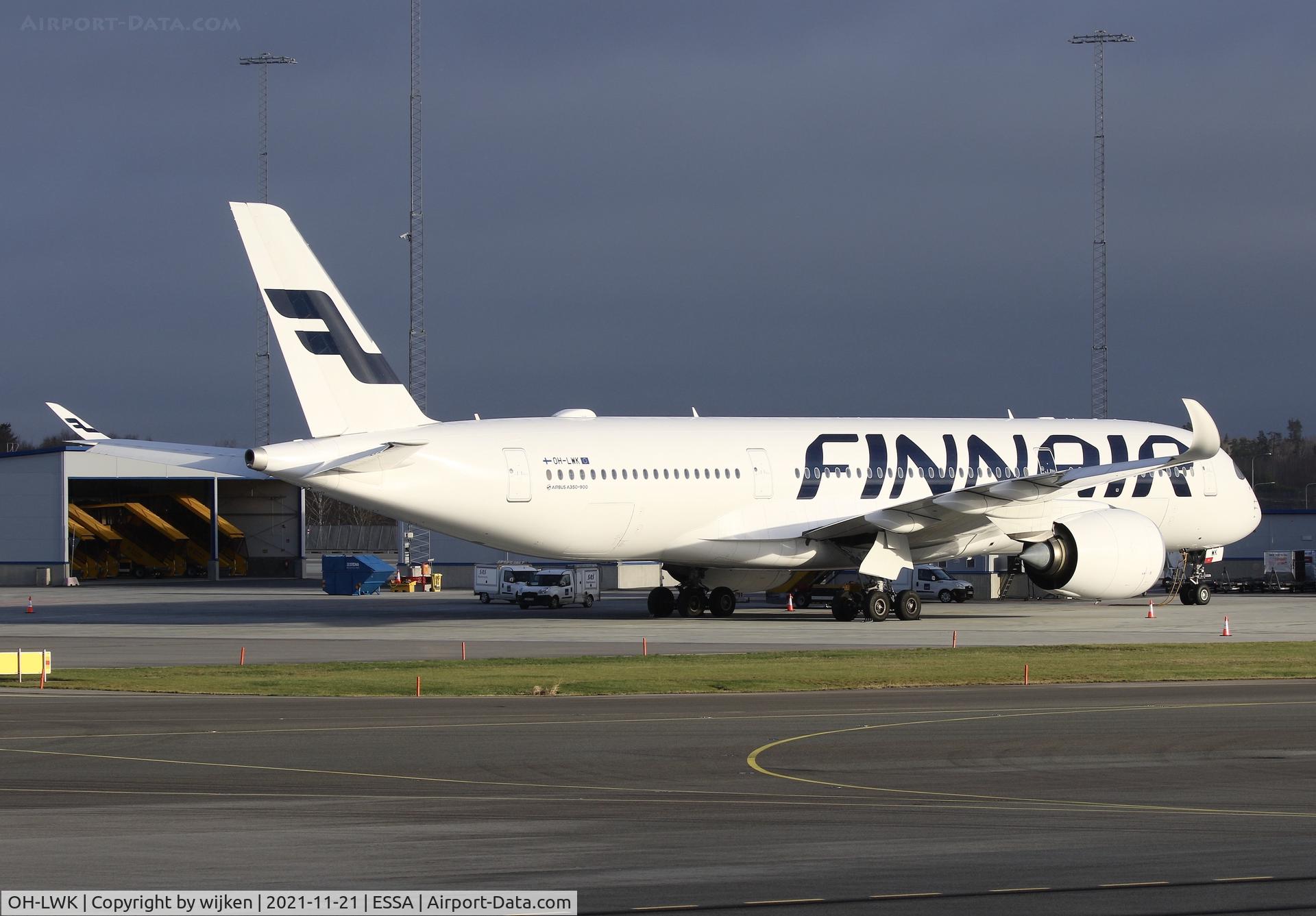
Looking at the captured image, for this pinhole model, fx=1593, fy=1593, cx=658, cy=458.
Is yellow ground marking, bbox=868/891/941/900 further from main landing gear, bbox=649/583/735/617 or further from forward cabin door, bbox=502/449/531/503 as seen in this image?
main landing gear, bbox=649/583/735/617

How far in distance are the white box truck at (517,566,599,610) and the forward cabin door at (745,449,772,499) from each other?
14006 mm

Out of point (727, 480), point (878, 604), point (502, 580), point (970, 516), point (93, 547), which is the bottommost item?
point (878, 604)

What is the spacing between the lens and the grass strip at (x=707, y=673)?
23469 mm

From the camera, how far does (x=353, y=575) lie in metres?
59.4

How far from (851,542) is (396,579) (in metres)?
29.0

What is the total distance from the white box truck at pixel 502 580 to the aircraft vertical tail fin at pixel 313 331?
18115 millimetres

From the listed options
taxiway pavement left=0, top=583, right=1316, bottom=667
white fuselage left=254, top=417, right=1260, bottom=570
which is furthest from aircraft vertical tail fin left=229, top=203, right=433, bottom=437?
taxiway pavement left=0, top=583, right=1316, bottom=667

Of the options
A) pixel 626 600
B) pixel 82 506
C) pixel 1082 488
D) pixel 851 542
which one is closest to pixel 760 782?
pixel 851 542

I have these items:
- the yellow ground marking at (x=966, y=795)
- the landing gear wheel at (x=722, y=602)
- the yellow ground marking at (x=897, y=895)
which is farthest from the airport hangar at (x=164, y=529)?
the yellow ground marking at (x=897, y=895)

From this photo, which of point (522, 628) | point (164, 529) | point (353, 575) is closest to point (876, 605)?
point (522, 628)

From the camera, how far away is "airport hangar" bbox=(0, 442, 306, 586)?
72500 millimetres

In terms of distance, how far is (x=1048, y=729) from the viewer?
59.9 ft

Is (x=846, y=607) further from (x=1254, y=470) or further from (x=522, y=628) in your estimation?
(x=1254, y=470)

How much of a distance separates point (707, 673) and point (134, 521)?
2614 inches
